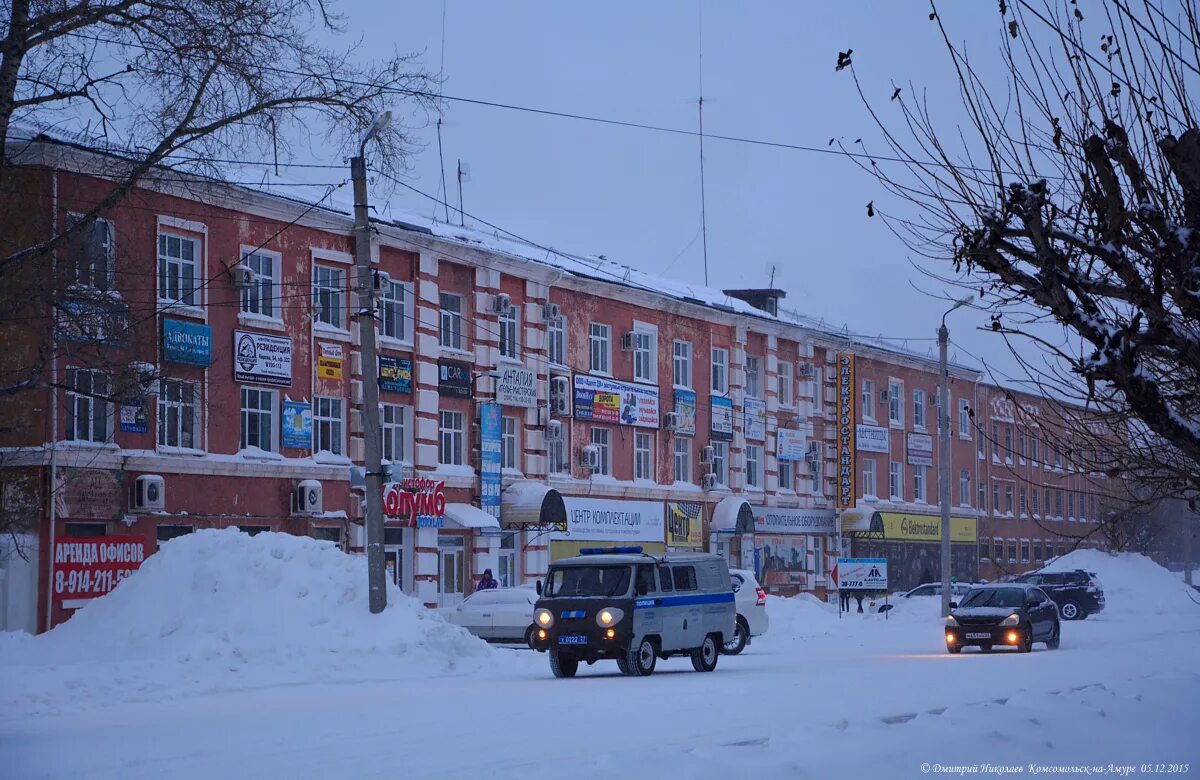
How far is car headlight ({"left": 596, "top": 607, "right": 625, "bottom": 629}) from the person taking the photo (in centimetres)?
2247

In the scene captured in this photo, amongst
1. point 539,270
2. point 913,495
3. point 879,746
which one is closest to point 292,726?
point 879,746

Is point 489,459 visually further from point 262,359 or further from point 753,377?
point 753,377

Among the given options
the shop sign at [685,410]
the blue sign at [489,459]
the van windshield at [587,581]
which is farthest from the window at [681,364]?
the van windshield at [587,581]

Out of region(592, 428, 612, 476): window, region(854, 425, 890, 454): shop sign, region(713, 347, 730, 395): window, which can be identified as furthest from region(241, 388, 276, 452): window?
region(854, 425, 890, 454): shop sign

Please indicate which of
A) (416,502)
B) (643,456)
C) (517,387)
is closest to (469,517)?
(416,502)

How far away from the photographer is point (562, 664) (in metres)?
23.1

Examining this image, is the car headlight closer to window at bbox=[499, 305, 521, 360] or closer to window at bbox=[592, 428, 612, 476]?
window at bbox=[499, 305, 521, 360]

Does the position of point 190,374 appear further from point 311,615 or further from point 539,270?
point 539,270

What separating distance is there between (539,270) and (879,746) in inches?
1268

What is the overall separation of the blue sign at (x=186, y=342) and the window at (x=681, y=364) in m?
20.5

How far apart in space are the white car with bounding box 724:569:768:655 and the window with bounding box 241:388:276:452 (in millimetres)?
11649

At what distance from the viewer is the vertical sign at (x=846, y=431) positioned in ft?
190

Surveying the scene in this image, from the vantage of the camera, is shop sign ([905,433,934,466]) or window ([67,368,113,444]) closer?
window ([67,368,113,444])

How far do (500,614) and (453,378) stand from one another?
9.07 metres
